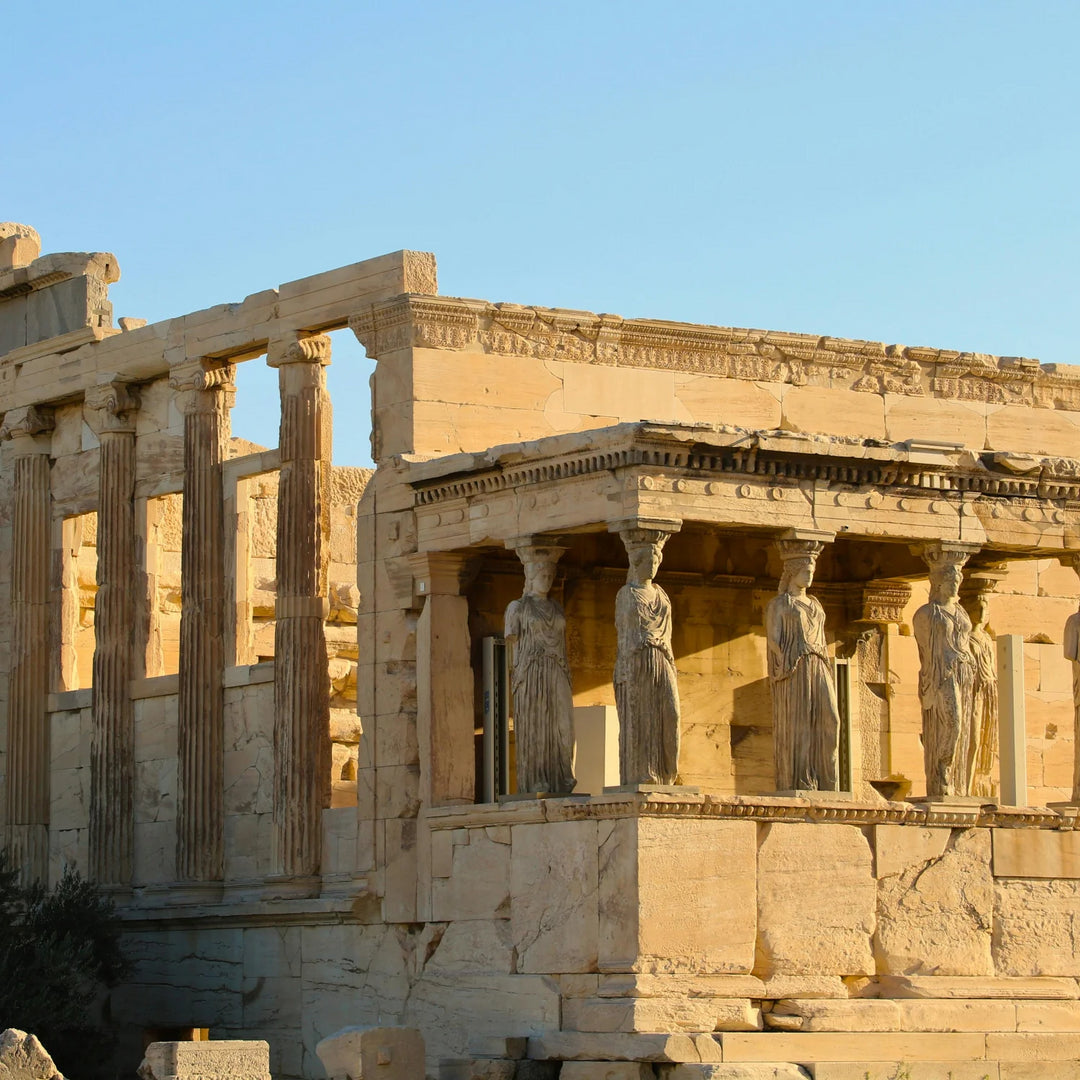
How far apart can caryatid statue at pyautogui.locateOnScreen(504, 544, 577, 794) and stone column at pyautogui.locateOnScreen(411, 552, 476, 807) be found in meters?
0.86

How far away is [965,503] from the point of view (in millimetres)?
19000

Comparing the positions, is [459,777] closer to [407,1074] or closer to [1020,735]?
[407,1074]

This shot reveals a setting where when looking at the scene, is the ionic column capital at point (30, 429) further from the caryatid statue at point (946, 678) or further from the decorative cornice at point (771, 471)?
the caryatid statue at point (946, 678)

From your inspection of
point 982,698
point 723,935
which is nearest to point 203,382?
point 982,698

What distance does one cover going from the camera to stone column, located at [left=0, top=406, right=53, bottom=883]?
908 inches

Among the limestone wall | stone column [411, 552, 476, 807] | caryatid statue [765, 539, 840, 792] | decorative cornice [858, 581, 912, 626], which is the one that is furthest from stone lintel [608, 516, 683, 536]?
decorative cornice [858, 581, 912, 626]

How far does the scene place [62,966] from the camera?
65.7ft

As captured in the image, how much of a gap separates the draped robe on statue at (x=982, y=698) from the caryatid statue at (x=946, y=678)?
12 centimetres

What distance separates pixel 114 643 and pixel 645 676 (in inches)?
237

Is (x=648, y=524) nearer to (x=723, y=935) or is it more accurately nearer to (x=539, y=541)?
(x=539, y=541)

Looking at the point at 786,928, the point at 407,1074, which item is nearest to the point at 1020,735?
the point at 786,928

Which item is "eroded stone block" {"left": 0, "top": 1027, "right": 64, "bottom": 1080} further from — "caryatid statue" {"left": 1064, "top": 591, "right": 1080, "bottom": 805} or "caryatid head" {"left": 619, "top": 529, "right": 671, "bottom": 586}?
"caryatid statue" {"left": 1064, "top": 591, "right": 1080, "bottom": 805}

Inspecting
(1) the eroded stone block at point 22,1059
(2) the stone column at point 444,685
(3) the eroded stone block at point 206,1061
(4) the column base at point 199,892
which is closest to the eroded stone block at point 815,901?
(2) the stone column at point 444,685

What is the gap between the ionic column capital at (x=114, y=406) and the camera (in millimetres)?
22547
